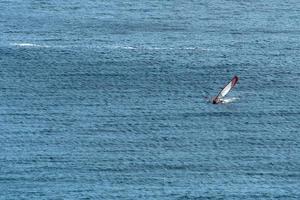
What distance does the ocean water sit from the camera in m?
9.21

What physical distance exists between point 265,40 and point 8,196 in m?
4.05

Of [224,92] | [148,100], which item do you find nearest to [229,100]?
[224,92]

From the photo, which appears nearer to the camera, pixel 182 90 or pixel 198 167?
pixel 198 167

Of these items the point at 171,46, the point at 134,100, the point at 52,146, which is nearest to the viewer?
the point at 52,146

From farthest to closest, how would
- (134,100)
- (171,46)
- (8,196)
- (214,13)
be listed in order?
1. (214,13)
2. (171,46)
3. (134,100)
4. (8,196)

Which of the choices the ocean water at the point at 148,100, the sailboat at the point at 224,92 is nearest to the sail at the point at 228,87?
the sailboat at the point at 224,92

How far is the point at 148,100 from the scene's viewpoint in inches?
413

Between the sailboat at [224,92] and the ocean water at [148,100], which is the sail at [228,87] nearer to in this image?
the sailboat at [224,92]

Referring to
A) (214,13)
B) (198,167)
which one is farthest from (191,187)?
(214,13)

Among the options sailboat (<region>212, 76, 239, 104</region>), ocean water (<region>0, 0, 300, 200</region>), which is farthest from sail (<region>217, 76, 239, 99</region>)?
ocean water (<region>0, 0, 300, 200</region>)

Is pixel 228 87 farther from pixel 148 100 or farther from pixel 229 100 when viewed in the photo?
pixel 148 100

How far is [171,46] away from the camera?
11453 mm

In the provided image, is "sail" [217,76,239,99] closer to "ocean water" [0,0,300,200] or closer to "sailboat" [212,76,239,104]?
"sailboat" [212,76,239,104]

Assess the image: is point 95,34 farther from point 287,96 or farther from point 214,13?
point 287,96
